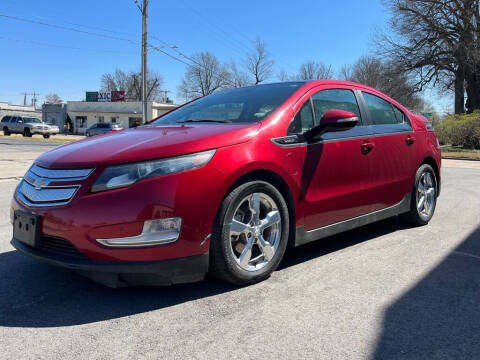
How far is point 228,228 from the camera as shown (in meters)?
A: 2.92

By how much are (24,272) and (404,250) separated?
3370 millimetres

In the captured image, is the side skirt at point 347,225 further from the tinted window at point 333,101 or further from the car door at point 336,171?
the tinted window at point 333,101

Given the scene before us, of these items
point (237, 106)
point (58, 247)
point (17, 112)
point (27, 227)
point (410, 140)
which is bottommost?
point (58, 247)

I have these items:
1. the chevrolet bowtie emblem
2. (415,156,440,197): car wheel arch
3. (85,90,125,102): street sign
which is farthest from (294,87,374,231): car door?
(85,90,125,102): street sign

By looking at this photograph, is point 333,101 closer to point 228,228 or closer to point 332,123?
point 332,123

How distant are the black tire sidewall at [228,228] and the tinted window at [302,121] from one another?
55 cm

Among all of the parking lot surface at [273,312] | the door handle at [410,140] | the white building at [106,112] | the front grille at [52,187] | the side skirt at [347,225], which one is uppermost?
the white building at [106,112]

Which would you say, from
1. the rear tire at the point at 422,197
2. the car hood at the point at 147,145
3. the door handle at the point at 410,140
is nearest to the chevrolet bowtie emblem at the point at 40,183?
the car hood at the point at 147,145

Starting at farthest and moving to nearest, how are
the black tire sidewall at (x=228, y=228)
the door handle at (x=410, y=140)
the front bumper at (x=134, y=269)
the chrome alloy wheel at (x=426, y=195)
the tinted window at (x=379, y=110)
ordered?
the chrome alloy wheel at (x=426, y=195) → the door handle at (x=410, y=140) → the tinted window at (x=379, y=110) → the black tire sidewall at (x=228, y=228) → the front bumper at (x=134, y=269)

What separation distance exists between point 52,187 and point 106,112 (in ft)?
192

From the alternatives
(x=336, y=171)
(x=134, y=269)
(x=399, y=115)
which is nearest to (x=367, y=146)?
(x=336, y=171)

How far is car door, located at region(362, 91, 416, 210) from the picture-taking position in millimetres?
4215

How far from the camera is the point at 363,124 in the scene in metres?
4.17

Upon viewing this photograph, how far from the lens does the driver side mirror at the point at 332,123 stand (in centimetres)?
341
